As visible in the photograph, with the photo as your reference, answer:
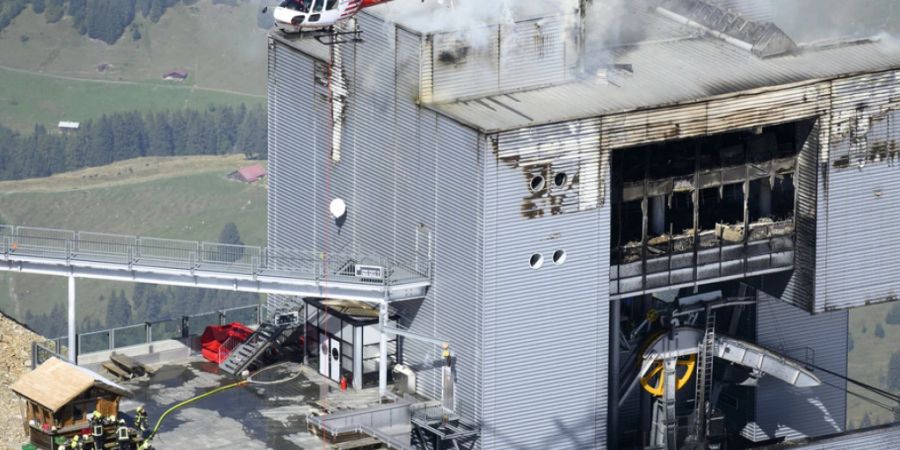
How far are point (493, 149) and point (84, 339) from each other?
26.2 meters

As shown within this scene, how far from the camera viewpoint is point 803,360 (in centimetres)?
8900

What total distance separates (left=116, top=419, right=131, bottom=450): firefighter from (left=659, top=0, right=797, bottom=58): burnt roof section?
108ft

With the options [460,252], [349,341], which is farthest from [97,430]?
[460,252]

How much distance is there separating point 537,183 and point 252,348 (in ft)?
60.8

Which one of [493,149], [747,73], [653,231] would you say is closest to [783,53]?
[747,73]

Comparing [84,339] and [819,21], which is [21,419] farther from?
[819,21]

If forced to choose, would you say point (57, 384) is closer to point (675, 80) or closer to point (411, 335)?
point (411, 335)

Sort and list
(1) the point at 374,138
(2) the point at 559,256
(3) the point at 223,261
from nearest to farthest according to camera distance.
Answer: (2) the point at 559,256, (3) the point at 223,261, (1) the point at 374,138

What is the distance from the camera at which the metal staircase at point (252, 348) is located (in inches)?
3364

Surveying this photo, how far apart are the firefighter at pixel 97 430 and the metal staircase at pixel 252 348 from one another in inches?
516

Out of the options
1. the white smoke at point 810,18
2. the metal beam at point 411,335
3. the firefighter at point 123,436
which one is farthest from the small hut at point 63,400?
the white smoke at point 810,18

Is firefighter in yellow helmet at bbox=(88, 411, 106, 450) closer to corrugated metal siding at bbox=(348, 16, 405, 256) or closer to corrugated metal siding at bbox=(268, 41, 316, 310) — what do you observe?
corrugated metal siding at bbox=(348, 16, 405, 256)

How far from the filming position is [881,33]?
86250mm

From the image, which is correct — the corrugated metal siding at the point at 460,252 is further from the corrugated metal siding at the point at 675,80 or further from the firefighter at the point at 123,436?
the firefighter at the point at 123,436
